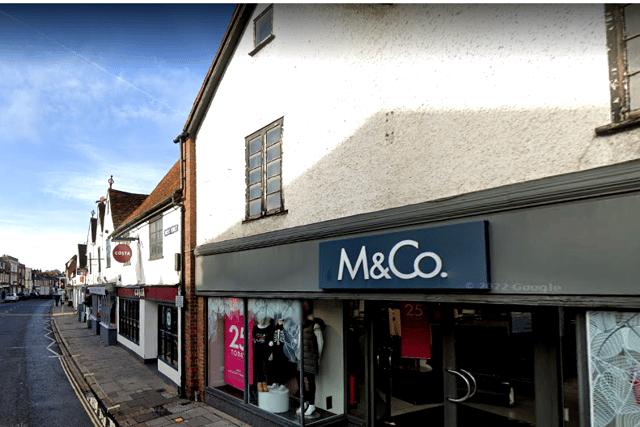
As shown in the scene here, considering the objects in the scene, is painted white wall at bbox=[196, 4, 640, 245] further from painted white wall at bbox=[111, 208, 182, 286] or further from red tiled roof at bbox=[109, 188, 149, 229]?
red tiled roof at bbox=[109, 188, 149, 229]

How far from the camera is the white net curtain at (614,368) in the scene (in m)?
3.40

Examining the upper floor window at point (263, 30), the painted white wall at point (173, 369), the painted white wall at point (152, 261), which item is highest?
the upper floor window at point (263, 30)

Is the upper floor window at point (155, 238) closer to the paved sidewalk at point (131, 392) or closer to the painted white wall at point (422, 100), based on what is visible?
the paved sidewalk at point (131, 392)

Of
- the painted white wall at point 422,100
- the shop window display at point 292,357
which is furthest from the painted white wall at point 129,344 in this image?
the painted white wall at point 422,100

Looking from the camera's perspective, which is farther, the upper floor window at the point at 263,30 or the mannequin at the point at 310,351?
the upper floor window at the point at 263,30

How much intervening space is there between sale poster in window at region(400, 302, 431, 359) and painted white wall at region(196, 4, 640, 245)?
5.64 ft

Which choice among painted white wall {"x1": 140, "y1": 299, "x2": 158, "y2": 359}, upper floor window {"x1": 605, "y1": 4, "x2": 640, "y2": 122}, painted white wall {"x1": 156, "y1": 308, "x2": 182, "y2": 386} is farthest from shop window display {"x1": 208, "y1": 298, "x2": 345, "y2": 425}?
painted white wall {"x1": 140, "y1": 299, "x2": 158, "y2": 359}

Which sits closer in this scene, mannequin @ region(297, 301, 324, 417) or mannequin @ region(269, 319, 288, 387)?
mannequin @ region(297, 301, 324, 417)

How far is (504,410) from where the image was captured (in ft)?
16.8

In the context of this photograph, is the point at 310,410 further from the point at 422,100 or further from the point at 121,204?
the point at 121,204

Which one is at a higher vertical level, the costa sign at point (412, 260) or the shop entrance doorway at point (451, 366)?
A: the costa sign at point (412, 260)

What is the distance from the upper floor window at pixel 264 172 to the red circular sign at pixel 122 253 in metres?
9.78

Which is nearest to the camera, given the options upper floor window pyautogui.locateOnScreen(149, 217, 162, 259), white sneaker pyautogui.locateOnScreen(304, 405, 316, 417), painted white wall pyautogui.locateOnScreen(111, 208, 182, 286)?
white sneaker pyautogui.locateOnScreen(304, 405, 316, 417)

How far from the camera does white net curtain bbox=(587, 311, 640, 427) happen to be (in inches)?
134
